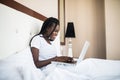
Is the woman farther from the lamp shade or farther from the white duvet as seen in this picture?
the lamp shade

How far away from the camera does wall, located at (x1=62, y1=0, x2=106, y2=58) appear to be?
3416 mm

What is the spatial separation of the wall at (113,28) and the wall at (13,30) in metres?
1.89

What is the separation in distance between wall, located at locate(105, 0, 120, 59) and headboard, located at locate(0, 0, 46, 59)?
6.20 feet

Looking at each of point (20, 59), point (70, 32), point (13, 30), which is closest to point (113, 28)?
point (70, 32)

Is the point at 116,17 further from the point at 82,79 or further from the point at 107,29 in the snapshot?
the point at 82,79

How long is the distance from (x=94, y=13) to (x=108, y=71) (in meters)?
2.32

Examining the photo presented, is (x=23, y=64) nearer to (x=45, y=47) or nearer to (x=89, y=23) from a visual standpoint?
(x=45, y=47)

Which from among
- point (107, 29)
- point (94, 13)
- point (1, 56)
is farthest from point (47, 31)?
point (94, 13)

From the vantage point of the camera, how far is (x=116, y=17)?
3.12 meters

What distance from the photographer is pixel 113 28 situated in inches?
123

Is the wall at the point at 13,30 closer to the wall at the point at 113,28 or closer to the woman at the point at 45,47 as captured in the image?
the woman at the point at 45,47

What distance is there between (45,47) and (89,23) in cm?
214

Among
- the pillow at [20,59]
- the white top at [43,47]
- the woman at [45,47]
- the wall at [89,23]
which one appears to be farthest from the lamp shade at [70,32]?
the pillow at [20,59]

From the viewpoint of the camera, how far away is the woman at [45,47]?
1378 mm
